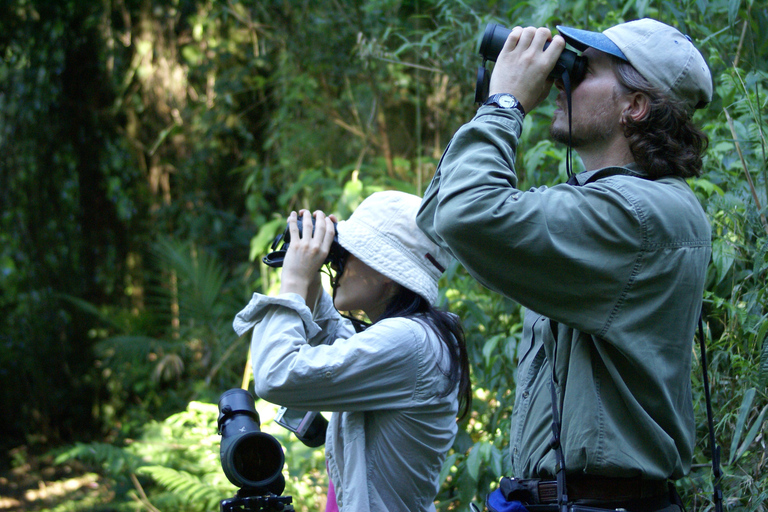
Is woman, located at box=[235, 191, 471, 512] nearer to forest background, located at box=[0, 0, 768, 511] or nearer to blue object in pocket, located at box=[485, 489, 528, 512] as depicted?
blue object in pocket, located at box=[485, 489, 528, 512]

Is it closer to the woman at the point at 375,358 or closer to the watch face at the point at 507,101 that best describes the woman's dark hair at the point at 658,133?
the watch face at the point at 507,101

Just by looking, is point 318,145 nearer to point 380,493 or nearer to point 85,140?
point 85,140

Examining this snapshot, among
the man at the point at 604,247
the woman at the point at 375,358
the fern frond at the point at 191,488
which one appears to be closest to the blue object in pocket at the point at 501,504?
the man at the point at 604,247

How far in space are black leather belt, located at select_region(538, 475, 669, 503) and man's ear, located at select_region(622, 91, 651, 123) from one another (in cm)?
62

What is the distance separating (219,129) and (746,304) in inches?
185

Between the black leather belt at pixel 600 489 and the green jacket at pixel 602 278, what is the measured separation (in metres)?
0.03

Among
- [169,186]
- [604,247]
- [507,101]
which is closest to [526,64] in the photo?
[507,101]

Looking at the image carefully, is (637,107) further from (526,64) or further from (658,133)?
(526,64)

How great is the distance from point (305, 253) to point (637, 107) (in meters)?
0.78

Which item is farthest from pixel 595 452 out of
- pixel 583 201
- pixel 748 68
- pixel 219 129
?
pixel 219 129

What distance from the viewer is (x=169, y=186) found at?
6.31m

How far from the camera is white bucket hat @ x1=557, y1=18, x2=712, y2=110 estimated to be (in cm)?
123

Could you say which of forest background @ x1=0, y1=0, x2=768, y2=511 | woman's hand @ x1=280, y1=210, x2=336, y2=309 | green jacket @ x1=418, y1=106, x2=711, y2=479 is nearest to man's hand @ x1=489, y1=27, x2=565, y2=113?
green jacket @ x1=418, y1=106, x2=711, y2=479

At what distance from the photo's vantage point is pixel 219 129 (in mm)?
5727
